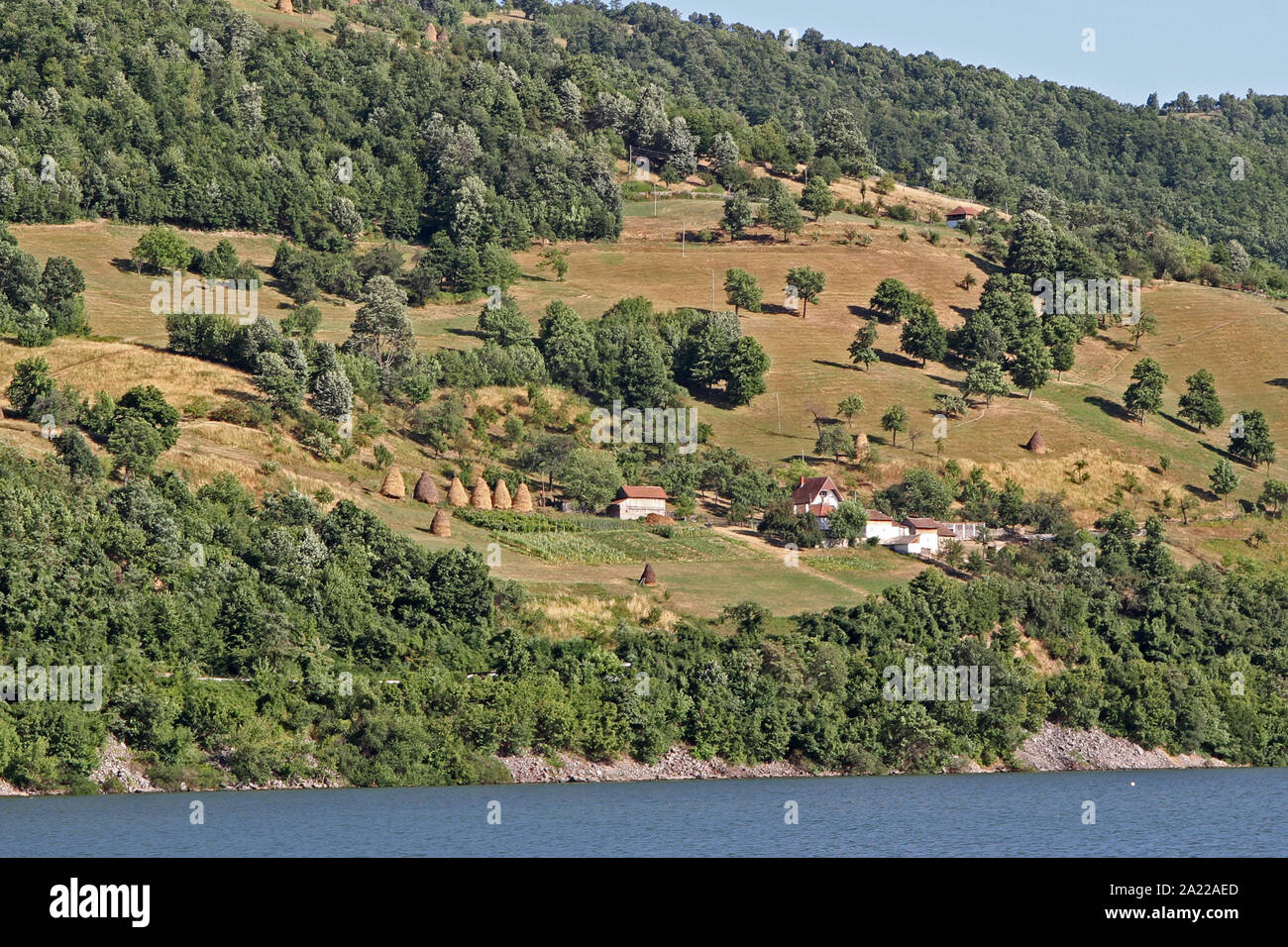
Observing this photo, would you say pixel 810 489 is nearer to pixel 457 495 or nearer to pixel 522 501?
pixel 522 501

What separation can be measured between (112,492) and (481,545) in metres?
23.3

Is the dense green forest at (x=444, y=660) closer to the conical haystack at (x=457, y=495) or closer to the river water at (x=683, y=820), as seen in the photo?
the river water at (x=683, y=820)

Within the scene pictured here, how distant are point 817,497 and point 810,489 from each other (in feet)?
3.48

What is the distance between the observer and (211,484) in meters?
91.2

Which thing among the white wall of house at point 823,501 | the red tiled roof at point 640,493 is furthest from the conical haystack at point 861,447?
the red tiled roof at point 640,493

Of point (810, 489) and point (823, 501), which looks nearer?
point (823, 501)

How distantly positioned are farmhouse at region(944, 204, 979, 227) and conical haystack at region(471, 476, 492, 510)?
9522 cm

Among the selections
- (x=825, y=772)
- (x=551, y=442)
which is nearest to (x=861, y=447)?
(x=551, y=442)

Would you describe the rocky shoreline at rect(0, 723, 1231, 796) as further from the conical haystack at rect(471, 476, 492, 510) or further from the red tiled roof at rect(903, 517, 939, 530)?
the conical haystack at rect(471, 476, 492, 510)

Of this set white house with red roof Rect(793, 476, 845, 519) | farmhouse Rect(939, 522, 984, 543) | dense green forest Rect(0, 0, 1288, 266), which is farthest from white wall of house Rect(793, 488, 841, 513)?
dense green forest Rect(0, 0, 1288, 266)

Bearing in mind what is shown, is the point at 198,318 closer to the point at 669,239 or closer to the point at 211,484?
the point at 211,484

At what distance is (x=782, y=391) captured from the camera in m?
136

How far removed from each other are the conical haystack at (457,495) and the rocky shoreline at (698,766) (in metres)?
36.6

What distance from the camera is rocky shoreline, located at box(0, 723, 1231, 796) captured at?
6538cm
